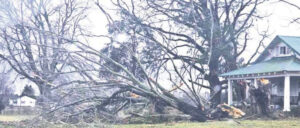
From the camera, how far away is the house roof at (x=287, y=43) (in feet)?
69.9

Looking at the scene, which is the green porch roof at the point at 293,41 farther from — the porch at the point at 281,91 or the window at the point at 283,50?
the porch at the point at 281,91

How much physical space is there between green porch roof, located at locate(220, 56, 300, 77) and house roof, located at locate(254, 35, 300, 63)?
1.32 ft

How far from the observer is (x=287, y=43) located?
21.8 m

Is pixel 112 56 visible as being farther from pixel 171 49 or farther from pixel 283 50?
pixel 283 50

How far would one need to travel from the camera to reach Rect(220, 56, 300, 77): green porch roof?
19922mm

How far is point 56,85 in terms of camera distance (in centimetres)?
1289

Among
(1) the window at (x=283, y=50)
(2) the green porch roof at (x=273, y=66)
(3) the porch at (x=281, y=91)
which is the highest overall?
(1) the window at (x=283, y=50)

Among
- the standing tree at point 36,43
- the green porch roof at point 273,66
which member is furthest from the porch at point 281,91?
the standing tree at point 36,43

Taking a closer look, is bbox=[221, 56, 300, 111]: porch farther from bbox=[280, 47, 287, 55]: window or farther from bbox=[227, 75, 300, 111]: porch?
bbox=[280, 47, 287, 55]: window

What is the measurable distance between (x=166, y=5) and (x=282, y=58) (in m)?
6.13

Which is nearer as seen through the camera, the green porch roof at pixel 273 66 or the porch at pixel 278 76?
the porch at pixel 278 76

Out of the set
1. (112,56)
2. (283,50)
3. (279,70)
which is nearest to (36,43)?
(112,56)

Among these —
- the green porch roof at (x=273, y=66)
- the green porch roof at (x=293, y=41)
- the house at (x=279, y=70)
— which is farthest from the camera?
the green porch roof at (x=293, y=41)

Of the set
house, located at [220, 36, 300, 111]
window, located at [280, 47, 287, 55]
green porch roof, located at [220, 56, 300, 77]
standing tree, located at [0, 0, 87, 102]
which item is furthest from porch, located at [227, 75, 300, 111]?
standing tree, located at [0, 0, 87, 102]
